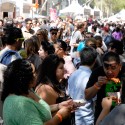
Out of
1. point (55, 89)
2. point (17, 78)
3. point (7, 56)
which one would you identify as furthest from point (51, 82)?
point (7, 56)

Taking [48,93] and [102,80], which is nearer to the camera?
[48,93]

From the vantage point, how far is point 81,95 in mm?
6168

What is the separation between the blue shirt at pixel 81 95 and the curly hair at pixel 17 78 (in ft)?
7.86

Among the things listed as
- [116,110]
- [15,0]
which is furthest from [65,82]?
[15,0]

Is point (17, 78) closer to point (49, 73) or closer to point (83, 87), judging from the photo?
point (49, 73)

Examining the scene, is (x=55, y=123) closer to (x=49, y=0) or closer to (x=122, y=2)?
(x=49, y=0)

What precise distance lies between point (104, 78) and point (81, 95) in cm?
126

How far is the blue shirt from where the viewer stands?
6164 millimetres

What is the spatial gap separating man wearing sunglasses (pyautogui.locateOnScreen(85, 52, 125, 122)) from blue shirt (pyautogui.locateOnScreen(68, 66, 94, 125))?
796 mm

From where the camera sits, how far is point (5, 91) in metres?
3.83

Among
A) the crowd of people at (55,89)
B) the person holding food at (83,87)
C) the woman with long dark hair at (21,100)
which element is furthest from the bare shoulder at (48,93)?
the person holding food at (83,87)

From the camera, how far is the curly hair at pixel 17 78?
148 inches

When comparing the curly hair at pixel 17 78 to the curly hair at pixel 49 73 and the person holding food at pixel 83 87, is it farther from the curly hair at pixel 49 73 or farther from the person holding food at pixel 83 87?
the person holding food at pixel 83 87

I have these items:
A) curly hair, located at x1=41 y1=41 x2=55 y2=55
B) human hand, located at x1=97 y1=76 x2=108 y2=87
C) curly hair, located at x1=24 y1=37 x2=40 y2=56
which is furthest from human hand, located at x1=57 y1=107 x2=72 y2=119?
curly hair, located at x1=41 y1=41 x2=55 y2=55
